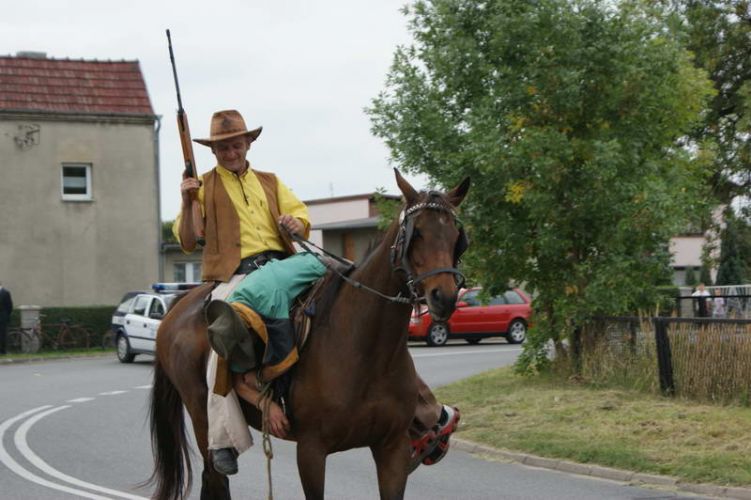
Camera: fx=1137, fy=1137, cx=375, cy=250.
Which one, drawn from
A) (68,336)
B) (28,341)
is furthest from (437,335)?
(28,341)


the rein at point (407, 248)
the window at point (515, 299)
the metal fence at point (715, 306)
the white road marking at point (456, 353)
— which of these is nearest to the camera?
the rein at point (407, 248)

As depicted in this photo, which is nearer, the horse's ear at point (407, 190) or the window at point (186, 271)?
the horse's ear at point (407, 190)

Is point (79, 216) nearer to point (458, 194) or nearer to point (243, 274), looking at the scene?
point (243, 274)

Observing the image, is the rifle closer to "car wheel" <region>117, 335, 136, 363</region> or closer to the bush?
"car wheel" <region>117, 335, 136, 363</region>

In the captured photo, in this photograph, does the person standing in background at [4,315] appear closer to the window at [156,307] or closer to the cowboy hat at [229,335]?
the window at [156,307]

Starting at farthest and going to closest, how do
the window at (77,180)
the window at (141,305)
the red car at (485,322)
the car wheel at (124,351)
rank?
the window at (77,180) < the red car at (485,322) < the car wheel at (124,351) < the window at (141,305)

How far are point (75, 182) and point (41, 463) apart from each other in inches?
1102

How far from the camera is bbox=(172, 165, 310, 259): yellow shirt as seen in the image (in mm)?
7168

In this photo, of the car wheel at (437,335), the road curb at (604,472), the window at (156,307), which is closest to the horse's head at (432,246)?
the road curb at (604,472)

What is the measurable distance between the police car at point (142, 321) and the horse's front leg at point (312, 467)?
797 inches

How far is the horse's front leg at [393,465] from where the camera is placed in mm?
5965

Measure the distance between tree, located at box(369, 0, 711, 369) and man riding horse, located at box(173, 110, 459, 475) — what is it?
8576 mm

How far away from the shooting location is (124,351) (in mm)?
27891

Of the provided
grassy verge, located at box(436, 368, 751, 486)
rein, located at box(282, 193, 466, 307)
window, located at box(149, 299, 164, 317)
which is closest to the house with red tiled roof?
window, located at box(149, 299, 164, 317)
